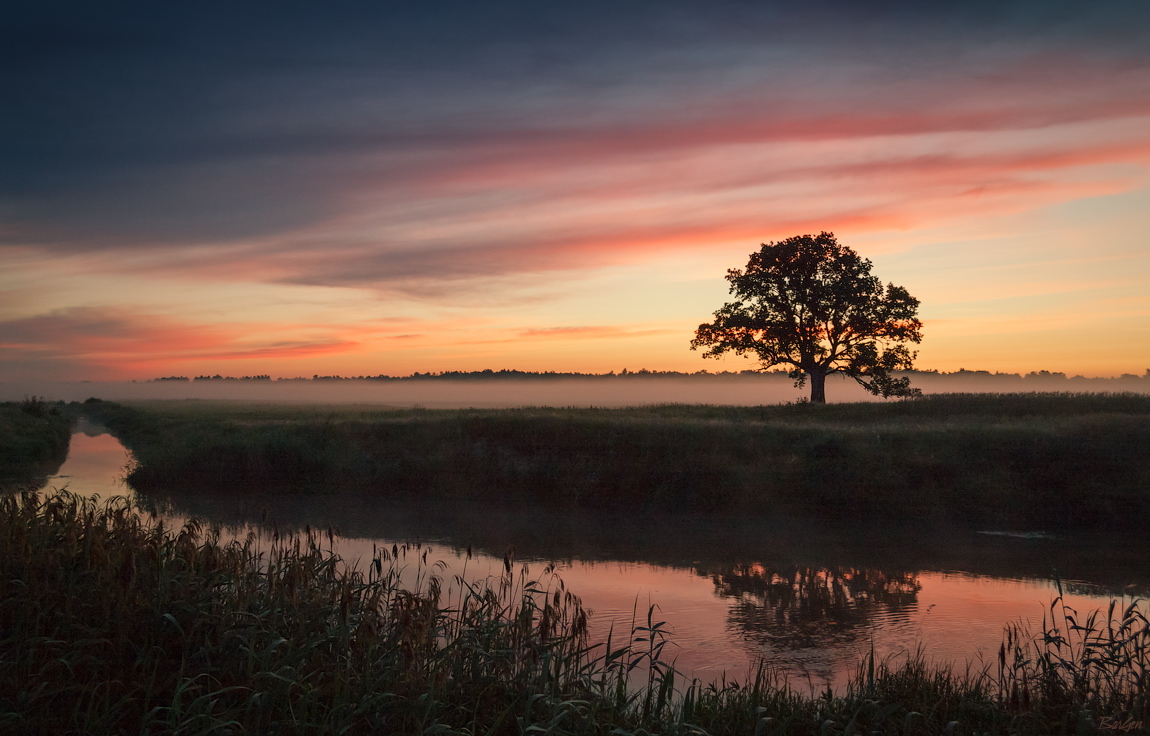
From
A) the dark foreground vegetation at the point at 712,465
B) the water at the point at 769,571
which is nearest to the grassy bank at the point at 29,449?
the dark foreground vegetation at the point at 712,465

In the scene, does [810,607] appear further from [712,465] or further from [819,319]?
[819,319]

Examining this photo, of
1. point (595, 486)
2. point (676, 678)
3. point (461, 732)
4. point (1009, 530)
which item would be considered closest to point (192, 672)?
point (461, 732)

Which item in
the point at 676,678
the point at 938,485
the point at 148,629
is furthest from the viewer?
the point at 938,485

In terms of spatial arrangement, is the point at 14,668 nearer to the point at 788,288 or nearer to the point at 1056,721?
the point at 1056,721

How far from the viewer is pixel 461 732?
5.37 m

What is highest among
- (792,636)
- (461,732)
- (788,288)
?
(788,288)

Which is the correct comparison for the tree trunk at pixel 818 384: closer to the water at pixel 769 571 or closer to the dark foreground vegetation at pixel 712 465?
the dark foreground vegetation at pixel 712 465

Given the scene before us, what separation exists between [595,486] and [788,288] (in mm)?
19060

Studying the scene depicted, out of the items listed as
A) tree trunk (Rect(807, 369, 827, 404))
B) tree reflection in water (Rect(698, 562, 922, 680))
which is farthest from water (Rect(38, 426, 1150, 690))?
tree trunk (Rect(807, 369, 827, 404))

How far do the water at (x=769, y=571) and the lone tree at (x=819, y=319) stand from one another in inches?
715

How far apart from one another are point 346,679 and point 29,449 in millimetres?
26877

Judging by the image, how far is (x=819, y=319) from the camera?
113ft

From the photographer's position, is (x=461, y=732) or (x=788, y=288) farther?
(x=788, y=288)

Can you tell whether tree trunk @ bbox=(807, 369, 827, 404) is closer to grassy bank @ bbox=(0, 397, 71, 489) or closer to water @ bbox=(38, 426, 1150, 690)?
water @ bbox=(38, 426, 1150, 690)
